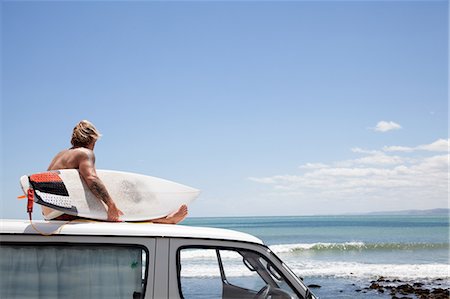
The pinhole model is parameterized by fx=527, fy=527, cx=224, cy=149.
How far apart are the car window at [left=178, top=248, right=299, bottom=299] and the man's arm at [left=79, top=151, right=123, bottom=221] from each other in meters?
0.69

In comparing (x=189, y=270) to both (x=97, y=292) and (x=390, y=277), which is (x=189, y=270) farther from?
(x=390, y=277)

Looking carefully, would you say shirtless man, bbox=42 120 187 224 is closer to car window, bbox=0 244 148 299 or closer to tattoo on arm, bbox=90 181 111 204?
tattoo on arm, bbox=90 181 111 204

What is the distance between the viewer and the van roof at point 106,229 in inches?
148

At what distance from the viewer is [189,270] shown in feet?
12.7

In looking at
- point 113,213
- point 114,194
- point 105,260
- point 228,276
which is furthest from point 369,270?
point 105,260

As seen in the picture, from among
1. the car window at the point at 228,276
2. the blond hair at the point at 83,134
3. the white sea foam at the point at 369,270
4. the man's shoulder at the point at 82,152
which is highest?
the blond hair at the point at 83,134

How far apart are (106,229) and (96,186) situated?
520 millimetres

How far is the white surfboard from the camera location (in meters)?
4.09

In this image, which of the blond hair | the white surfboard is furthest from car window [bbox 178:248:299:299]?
the blond hair

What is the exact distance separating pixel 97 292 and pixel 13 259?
636mm

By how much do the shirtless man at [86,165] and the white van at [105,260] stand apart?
0.25m

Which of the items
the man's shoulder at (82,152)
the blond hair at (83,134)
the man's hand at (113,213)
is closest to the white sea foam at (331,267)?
the man's hand at (113,213)

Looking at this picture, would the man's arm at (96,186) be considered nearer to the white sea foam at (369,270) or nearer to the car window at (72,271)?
the car window at (72,271)

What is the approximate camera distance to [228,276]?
4520mm
